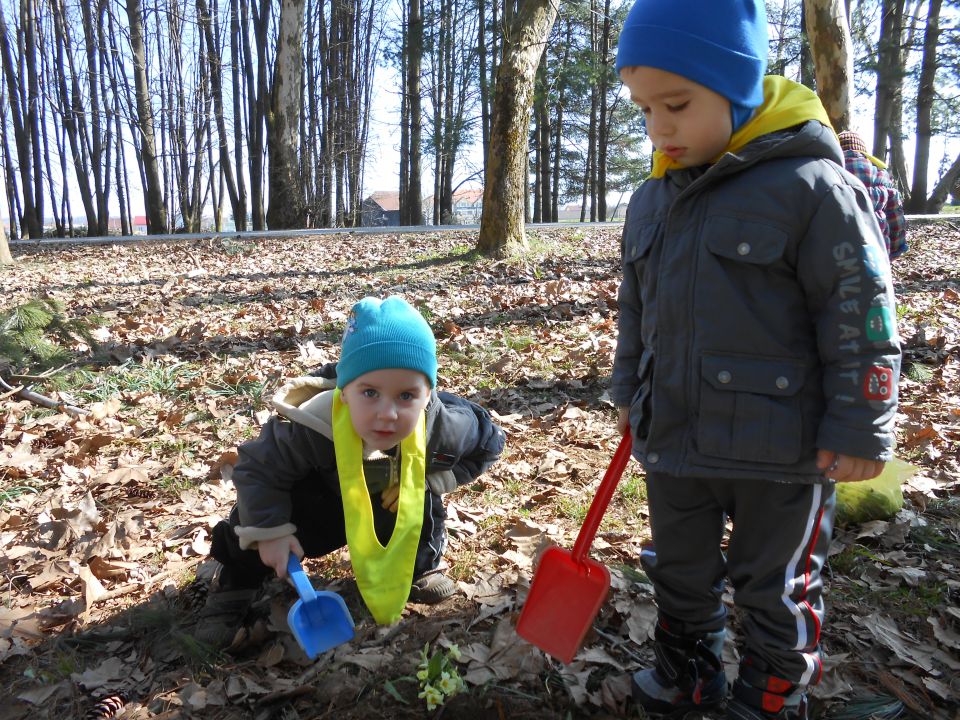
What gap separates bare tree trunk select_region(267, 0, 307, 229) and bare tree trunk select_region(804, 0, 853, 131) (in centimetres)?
1363

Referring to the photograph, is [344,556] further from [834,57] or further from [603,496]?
[834,57]

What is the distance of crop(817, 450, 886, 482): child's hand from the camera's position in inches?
59.6

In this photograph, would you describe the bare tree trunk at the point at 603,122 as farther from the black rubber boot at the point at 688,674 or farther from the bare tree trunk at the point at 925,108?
the black rubber boot at the point at 688,674

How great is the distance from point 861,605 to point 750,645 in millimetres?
799

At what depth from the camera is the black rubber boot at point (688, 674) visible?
Answer: 190cm

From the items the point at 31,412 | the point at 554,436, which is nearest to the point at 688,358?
the point at 554,436

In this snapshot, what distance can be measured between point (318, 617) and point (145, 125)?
67.4 ft

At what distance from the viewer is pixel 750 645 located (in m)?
1.78

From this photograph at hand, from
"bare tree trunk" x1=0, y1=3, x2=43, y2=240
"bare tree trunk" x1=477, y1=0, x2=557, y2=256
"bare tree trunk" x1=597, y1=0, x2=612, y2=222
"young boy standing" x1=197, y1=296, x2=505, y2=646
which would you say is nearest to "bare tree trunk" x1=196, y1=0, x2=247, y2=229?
"bare tree trunk" x1=0, y1=3, x2=43, y2=240

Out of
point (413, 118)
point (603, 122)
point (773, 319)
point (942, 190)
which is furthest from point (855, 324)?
point (603, 122)

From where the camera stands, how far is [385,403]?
1.96 meters

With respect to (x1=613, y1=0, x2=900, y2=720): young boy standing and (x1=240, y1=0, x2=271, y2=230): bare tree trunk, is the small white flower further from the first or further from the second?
(x1=240, y1=0, x2=271, y2=230): bare tree trunk

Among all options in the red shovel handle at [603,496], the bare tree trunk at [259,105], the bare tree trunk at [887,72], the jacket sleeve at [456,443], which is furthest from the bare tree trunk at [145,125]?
the red shovel handle at [603,496]

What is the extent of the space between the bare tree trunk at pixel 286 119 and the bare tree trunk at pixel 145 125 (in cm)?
403
